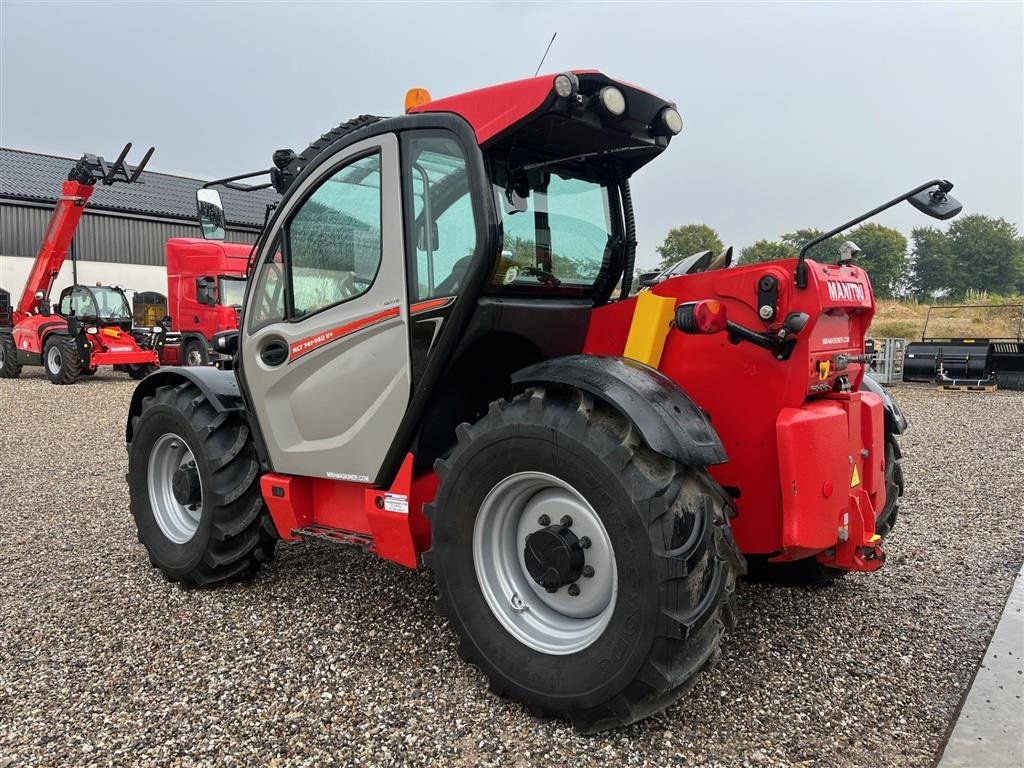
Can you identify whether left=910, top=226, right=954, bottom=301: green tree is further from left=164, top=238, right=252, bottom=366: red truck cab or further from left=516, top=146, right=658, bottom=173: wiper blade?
left=516, top=146, right=658, bottom=173: wiper blade

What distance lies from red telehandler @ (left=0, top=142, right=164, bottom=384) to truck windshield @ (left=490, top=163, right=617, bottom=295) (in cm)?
1431

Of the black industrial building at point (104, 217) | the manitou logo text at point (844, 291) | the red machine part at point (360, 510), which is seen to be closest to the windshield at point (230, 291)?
the black industrial building at point (104, 217)

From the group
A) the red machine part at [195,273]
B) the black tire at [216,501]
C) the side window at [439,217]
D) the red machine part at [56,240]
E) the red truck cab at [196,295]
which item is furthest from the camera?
the red machine part at [195,273]

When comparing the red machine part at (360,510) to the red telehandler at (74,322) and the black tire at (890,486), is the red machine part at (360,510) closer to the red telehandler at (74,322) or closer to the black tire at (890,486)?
the black tire at (890,486)

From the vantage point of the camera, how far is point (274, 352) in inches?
148

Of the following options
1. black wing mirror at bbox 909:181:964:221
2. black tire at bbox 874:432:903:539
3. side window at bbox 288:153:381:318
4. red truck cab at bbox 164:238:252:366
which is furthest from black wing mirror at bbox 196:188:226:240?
red truck cab at bbox 164:238:252:366

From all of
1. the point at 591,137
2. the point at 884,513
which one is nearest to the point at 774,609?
the point at 884,513

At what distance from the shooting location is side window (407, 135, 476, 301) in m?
3.03

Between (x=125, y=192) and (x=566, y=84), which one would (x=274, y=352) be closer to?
(x=566, y=84)

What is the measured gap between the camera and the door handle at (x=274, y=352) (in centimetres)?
371

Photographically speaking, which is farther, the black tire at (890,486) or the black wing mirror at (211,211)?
the black wing mirror at (211,211)

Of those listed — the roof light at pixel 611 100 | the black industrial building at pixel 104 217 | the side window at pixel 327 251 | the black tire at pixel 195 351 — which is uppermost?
the black industrial building at pixel 104 217

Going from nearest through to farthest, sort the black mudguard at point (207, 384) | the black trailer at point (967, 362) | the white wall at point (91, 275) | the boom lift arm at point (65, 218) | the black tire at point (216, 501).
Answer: the black tire at point (216, 501) → the black mudguard at point (207, 384) → the boom lift arm at point (65, 218) → the black trailer at point (967, 362) → the white wall at point (91, 275)

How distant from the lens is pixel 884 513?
373cm
